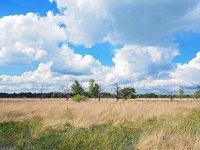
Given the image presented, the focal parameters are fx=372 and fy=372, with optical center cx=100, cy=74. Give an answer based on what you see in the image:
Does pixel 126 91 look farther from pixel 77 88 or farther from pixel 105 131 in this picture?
pixel 105 131

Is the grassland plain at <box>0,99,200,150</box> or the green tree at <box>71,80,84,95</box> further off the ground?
the green tree at <box>71,80,84,95</box>

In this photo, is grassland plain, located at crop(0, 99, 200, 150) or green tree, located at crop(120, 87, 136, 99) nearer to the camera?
grassland plain, located at crop(0, 99, 200, 150)

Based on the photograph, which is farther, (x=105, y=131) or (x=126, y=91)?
(x=126, y=91)

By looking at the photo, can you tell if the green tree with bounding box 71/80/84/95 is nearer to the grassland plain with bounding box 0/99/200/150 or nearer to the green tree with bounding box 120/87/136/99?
the green tree with bounding box 120/87/136/99

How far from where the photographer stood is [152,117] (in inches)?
861

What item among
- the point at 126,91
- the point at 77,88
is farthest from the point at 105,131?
the point at 126,91

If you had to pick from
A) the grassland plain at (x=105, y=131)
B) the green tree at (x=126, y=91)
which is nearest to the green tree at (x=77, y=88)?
the green tree at (x=126, y=91)

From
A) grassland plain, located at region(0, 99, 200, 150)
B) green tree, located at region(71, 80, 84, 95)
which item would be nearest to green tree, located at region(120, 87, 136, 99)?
green tree, located at region(71, 80, 84, 95)

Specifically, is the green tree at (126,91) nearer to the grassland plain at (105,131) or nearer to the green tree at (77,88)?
the green tree at (77,88)

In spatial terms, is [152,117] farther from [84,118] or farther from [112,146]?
[112,146]

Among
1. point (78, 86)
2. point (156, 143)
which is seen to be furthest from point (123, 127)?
point (78, 86)

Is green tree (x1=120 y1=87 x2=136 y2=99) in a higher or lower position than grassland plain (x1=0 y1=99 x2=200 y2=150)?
higher

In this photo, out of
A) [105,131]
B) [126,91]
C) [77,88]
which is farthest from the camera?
[126,91]

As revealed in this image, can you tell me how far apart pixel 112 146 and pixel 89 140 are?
1.50m
